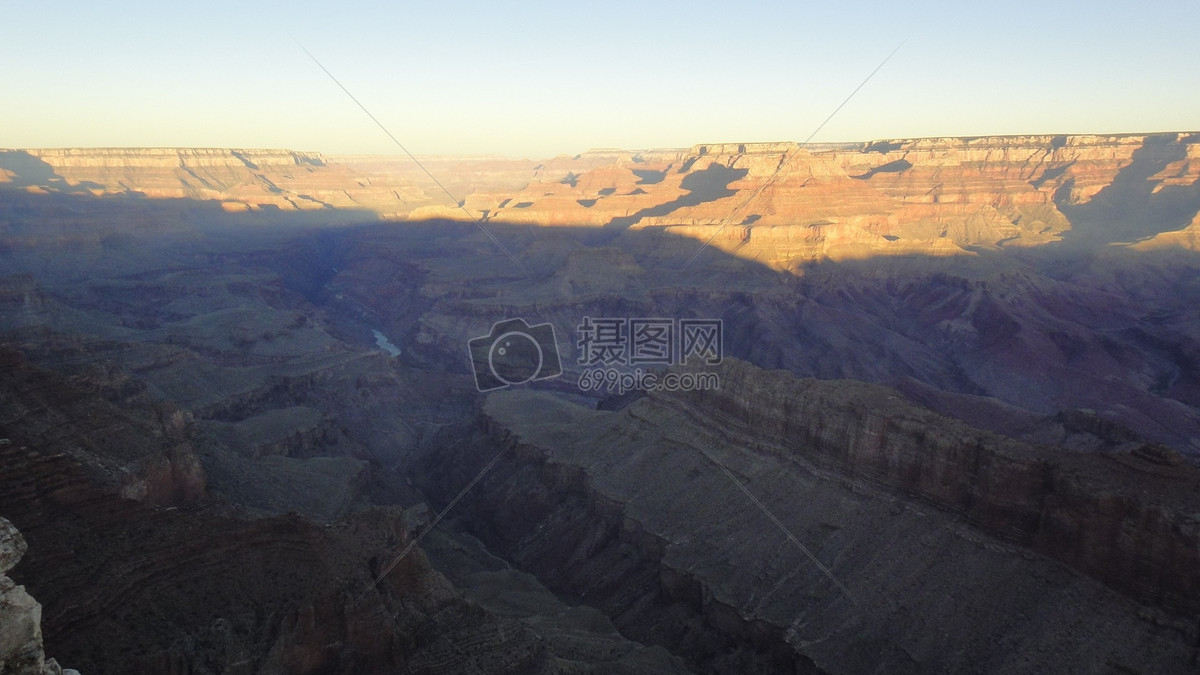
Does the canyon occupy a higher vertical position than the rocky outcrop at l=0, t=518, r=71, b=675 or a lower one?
lower

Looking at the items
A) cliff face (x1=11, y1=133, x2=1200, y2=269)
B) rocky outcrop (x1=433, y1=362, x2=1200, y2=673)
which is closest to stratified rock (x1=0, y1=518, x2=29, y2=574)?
rocky outcrop (x1=433, y1=362, x2=1200, y2=673)

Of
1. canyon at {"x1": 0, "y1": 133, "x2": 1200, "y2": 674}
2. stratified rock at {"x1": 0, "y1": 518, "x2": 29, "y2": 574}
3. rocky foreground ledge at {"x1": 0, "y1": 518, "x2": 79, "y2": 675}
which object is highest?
stratified rock at {"x1": 0, "y1": 518, "x2": 29, "y2": 574}

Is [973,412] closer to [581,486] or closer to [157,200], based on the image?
[581,486]

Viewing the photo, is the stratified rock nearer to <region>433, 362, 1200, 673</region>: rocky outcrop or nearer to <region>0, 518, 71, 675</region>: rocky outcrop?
<region>0, 518, 71, 675</region>: rocky outcrop

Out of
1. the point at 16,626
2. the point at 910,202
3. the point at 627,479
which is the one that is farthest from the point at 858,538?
the point at 910,202

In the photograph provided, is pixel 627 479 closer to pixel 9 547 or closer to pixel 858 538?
pixel 858 538

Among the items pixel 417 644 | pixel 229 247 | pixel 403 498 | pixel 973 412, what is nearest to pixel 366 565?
pixel 417 644

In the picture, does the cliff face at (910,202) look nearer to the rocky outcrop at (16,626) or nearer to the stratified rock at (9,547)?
the stratified rock at (9,547)
